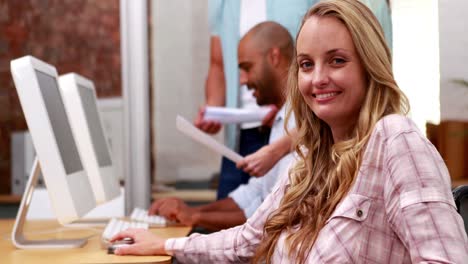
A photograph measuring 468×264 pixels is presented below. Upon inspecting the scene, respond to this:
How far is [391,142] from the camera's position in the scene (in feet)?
4.57

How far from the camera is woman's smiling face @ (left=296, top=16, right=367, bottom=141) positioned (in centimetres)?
154

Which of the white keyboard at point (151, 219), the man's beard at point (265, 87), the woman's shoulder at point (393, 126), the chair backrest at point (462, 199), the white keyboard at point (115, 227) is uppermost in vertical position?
the man's beard at point (265, 87)

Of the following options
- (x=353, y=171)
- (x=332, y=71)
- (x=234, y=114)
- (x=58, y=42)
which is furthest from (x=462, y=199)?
(x=58, y=42)

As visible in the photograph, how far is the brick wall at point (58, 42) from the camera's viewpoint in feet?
13.1

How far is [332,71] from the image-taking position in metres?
1.57

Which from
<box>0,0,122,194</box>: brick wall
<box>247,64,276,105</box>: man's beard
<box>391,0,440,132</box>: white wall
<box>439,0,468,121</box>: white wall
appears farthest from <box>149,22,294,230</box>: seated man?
<box>0,0,122,194</box>: brick wall

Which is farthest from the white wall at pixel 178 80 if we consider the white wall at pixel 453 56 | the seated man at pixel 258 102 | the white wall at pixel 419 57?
the white wall at pixel 453 56

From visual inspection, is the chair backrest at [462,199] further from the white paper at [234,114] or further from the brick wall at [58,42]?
the brick wall at [58,42]

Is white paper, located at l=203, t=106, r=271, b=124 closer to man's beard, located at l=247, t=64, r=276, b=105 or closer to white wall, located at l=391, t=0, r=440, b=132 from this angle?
man's beard, located at l=247, t=64, r=276, b=105

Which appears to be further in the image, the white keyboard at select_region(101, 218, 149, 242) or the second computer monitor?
the white keyboard at select_region(101, 218, 149, 242)

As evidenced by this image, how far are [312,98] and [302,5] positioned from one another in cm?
151

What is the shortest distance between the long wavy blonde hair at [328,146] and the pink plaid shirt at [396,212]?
0.13ft

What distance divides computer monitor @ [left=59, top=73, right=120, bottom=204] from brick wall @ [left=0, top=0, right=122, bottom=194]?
4.36 feet

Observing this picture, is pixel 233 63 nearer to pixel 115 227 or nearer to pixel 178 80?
pixel 178 80
